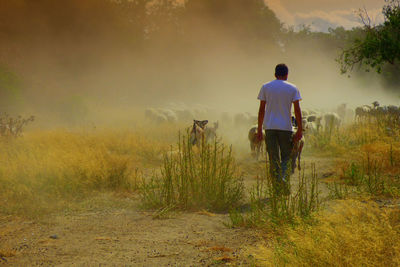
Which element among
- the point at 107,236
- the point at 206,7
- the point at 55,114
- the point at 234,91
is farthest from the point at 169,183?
the point at 206,7

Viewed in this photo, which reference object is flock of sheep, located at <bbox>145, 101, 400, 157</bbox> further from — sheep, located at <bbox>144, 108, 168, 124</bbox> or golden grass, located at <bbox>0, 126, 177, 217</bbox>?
golden grass, located at <bbox>0, 126, 177, 217</bbox>

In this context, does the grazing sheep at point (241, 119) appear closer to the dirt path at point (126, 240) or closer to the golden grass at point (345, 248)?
the dirt path at point (126, 240)

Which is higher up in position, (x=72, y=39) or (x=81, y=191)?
(x=72, y=39)

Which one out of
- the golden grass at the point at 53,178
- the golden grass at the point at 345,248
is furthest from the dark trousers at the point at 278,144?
the golden grass at the point at 345,248

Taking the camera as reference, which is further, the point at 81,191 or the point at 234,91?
the point at 234,91

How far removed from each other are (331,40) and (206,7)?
18.7 m

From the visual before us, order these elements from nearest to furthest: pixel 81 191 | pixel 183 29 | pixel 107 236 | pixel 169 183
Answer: pixel 107 236 < pixel 169 183 < pixel 81 191 < pixel 183 29

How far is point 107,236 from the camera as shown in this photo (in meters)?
5.29

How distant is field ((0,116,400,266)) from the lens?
3.50 m

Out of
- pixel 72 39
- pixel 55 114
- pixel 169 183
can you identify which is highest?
pixel 72 39

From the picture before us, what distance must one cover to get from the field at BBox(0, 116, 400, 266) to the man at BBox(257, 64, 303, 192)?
2.26 feet

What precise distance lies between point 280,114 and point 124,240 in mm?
3070

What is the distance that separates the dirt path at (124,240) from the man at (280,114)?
1479 mm

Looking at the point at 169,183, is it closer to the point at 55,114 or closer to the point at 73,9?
the point at 55,114
